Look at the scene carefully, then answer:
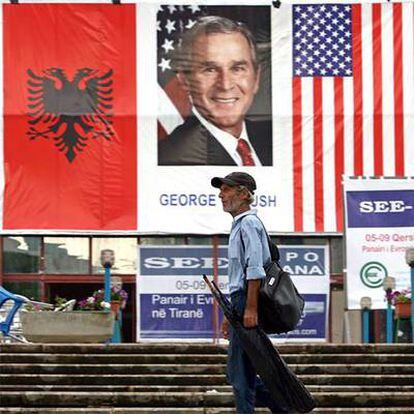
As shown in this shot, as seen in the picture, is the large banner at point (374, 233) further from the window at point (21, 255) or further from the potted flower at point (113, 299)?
the window at point (21, 255)

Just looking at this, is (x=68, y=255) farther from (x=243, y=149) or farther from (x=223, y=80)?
(x=223, y=80)

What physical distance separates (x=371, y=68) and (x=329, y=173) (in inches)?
80.2

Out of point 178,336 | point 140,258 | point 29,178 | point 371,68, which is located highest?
point 371,68

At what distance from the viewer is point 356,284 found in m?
19.9

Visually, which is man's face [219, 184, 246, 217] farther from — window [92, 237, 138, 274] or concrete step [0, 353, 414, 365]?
window [92, 237, 138, 274]

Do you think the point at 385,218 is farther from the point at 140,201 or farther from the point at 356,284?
the point at 140,201

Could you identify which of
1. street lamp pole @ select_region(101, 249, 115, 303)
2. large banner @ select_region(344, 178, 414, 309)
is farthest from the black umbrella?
large banner @ select_region(344, 178, 414, 309)

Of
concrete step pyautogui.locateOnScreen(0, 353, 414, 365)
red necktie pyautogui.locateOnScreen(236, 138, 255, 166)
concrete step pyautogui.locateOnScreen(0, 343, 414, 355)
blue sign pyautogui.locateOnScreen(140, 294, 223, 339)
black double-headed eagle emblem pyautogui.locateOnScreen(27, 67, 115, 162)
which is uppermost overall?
black double-headed eagle emblem pyautogui.locateOnScreen(27, 67, 115, 162)

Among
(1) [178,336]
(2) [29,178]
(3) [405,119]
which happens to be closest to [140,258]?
(1) [178,336]

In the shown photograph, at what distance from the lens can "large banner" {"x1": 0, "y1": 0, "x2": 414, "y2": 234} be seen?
2219 centimetres

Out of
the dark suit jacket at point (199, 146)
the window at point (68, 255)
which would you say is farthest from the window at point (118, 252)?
the dark suit jacket at point (199, 146)

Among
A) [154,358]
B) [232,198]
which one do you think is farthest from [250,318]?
[154,358]

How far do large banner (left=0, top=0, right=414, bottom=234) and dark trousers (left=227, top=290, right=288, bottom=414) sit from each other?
15.1m

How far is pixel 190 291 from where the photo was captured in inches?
816
